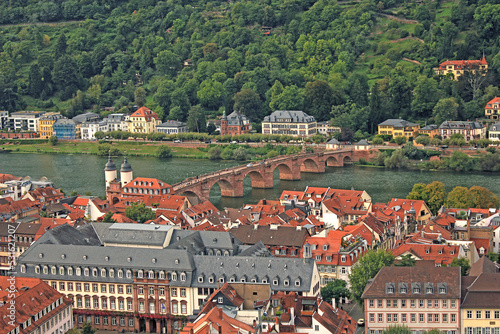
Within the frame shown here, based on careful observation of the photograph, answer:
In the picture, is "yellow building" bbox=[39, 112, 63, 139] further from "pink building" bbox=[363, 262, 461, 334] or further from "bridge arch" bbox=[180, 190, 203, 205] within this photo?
"pink building" bbox=[363, 262, 461, 334]

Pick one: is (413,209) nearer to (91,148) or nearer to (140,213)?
(140,213)

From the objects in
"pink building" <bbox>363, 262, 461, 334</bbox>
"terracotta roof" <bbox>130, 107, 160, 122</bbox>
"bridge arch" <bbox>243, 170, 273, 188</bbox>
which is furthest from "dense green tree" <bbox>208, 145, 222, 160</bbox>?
"pink building" <bbox>363, 262, 461, 334</bbox>

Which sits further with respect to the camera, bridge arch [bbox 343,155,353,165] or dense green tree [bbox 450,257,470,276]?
bridge arch [bbox 343,155,353,165]

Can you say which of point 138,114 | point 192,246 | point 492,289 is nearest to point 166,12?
point 138,114

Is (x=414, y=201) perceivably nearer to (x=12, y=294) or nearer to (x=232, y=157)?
(x=12, y=294)

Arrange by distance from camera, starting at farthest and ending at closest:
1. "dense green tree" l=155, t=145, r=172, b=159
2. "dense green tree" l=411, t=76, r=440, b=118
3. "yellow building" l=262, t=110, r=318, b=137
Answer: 1. "yellow building" l=262, t=110, r=318, b=137
2. "dense green tree" l=411, t=76, r=440, b=118
3. "dense green tree" l=155, t=145, r=172, b=159

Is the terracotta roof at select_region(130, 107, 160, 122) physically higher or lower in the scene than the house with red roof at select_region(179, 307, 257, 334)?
higher
